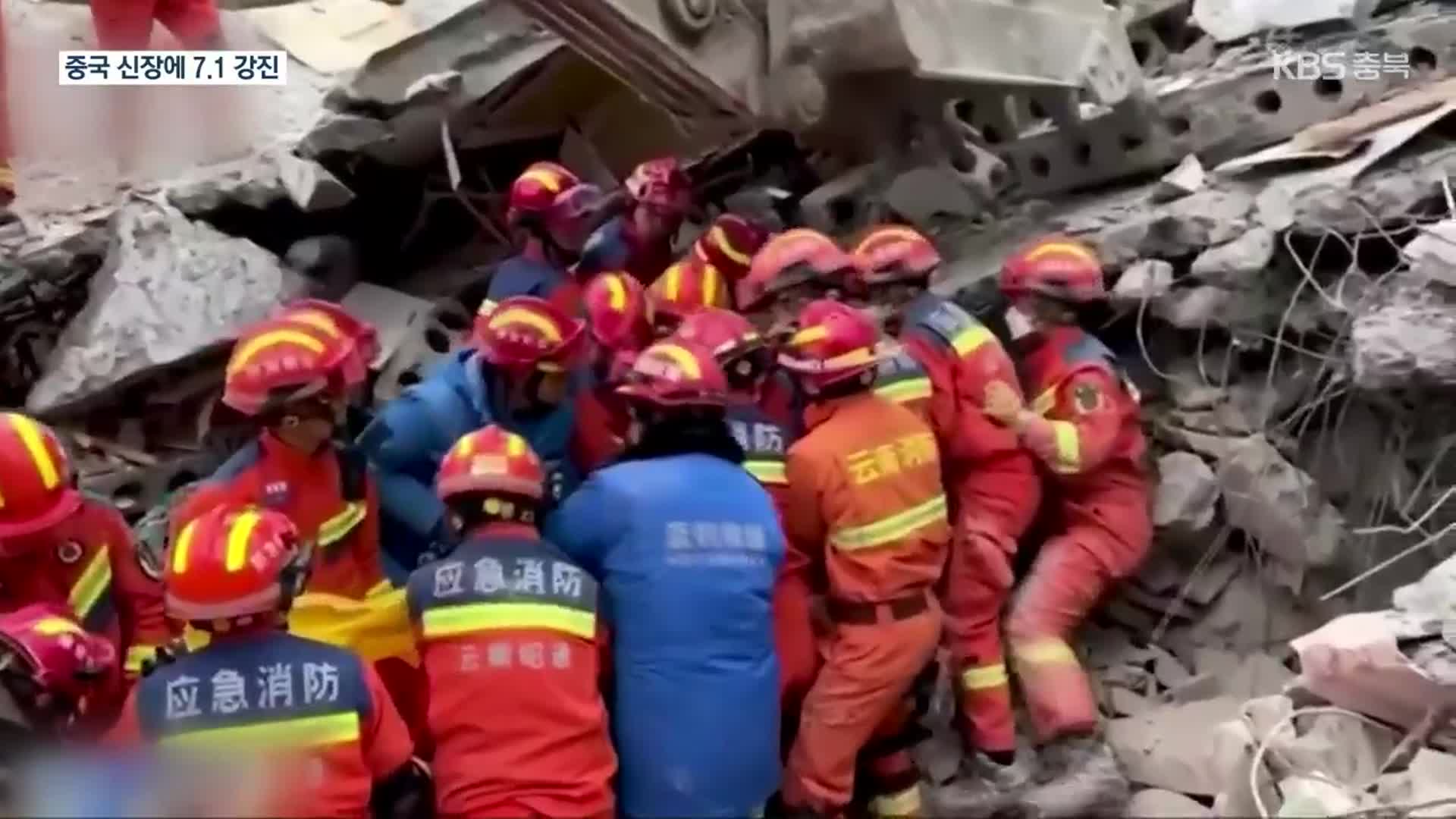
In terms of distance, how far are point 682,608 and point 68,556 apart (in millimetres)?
1478

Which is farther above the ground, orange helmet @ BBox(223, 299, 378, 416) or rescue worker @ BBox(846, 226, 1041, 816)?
orange helmet @ BBox(223, 299, 378, 416)

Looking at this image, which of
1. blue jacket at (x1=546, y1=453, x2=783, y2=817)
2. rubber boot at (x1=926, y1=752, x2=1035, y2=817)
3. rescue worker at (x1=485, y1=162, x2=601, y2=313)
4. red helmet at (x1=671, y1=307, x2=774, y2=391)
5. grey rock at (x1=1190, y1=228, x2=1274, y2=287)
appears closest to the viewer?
blue jacket at (x1=546, y1=453, x2=783, y2=817)

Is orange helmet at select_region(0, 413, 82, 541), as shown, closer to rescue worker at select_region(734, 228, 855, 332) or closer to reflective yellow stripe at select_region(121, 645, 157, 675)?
reflective yellow stripe at select_region(121, 645, 157, 675)

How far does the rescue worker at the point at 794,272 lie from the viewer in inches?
214

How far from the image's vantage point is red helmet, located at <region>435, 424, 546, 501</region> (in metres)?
4.28

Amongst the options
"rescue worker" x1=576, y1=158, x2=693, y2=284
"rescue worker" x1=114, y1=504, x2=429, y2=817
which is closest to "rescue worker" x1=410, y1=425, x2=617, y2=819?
"rescue worker" x1=114, y1=504, x2=429, y2=817

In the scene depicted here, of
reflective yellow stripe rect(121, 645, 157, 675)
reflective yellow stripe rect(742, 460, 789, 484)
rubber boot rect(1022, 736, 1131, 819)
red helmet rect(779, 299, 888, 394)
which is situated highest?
red helmet rect(779, 299, 888, 394)

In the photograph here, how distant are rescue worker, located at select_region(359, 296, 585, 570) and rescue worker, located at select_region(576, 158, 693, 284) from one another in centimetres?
107

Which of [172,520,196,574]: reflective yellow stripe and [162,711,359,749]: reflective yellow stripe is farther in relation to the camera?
[172,520,196,574]: reflective yellow stripe

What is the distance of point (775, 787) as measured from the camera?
465cm

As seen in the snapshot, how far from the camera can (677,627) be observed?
14.6 ft

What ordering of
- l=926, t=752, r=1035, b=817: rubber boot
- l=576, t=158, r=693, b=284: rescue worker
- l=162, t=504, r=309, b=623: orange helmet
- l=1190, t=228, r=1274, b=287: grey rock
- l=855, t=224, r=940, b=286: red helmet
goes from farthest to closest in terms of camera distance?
1. l=576, t=158, r=693, b=284: rescue worker
2. l=1190, t=228, r=1274, b=287: grey rock
3. l=855, t=224, r=940, b=286: red helmet
4. l=926, t=752, r=1035, b=817: rubber boot
5. l=162, t=504, r=309, b=623: orange helmet

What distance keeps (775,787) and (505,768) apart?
0.81 metres

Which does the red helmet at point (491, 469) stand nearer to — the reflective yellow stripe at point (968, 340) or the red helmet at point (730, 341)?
the red helmet at point (730, 341)
